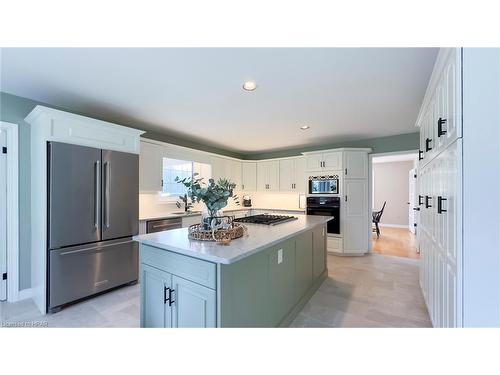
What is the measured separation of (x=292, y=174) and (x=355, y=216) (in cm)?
167

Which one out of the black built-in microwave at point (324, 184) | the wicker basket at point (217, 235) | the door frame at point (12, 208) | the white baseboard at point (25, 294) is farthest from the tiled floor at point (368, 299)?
the door frame at point (12, 208)

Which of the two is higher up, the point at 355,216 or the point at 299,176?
the point at 299,176

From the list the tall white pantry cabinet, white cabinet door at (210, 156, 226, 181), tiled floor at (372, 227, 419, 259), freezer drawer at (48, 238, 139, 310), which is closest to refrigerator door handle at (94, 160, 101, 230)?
freezer drawer at (48, 238, 139, 310)

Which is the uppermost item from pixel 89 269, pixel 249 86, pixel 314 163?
pixel 249 86

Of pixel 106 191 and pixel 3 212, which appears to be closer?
pixel 3 212

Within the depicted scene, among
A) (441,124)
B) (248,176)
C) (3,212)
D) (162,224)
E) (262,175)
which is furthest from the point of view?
(248,176)

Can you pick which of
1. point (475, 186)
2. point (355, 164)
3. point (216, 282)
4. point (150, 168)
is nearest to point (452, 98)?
point (475, 186)

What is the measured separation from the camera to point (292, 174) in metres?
5.25

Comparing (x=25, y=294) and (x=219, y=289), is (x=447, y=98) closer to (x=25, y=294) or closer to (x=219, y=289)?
(x=219, y=289)

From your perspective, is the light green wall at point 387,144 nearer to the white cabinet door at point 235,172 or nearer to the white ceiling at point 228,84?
the white ceiling at point 228,84

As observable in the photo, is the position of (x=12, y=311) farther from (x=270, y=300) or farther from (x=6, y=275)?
(x=270, y=300)

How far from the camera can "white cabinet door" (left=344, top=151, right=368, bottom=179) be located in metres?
4.43

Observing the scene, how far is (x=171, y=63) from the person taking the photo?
1.88 meters
